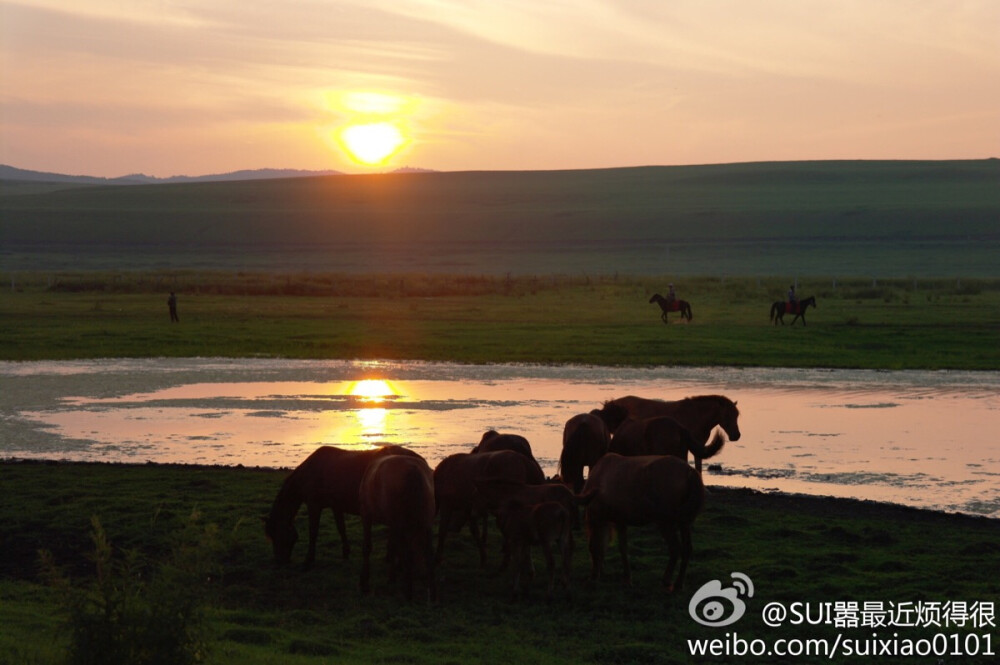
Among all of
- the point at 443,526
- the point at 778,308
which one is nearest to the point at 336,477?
the point at 443,526

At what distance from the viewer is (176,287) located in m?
75.1

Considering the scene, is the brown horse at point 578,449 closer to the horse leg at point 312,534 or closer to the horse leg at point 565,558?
the horse leg at point 565,558

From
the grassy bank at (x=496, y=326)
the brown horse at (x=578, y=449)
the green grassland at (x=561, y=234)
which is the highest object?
the green grassland at (x=561, y=234)

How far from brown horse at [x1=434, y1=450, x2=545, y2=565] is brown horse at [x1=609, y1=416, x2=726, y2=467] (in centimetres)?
207

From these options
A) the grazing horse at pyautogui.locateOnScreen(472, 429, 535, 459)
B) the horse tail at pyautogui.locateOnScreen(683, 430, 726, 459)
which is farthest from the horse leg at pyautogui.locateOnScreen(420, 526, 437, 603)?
the horse tail at pyautogui.locateOnScreen(683, 430, 726, 459)

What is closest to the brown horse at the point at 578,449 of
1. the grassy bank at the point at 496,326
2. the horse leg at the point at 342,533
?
the horse leg at the point at 342,533

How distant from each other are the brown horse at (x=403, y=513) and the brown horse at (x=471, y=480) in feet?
2.50

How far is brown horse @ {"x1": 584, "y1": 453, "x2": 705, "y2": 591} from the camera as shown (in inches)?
454

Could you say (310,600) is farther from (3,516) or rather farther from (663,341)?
(663,341)

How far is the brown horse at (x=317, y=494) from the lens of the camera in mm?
12680

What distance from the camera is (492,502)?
12.3 meters

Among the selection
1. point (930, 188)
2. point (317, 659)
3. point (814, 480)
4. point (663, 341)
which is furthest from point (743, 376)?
point (930, 188)

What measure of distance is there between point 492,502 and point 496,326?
33.9 metres

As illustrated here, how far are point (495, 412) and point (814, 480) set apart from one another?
7.93 m
